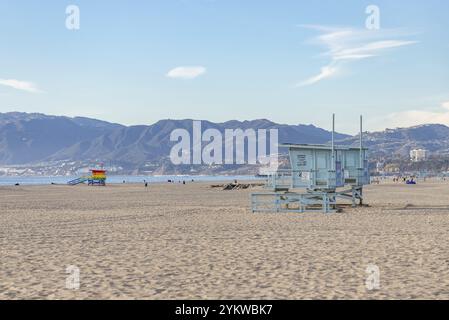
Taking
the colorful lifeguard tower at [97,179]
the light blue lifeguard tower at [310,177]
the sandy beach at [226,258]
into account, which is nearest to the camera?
the sandy beach at [226,258]

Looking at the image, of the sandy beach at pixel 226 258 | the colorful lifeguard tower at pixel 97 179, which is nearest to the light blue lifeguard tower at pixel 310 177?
the sandy beach at pixel 226 258

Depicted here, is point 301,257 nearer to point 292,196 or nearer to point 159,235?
point 159,235

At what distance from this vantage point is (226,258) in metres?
13.2

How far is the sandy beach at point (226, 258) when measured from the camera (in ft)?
31.9

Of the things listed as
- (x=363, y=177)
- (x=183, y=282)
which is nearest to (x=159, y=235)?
(x=183, y=282)

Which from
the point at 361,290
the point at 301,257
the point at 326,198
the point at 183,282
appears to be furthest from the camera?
the point at 326,198

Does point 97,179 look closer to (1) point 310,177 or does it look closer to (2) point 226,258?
(1) point 310,177

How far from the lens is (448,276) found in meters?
10.8

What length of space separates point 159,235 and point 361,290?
9643 mm

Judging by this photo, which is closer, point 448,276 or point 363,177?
point 448,276

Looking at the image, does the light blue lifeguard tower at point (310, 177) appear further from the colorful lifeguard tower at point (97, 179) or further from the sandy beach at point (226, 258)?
the colorful lifeguard tower at point (97, 179)

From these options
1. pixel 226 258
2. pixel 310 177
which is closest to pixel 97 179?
pixel 310 177

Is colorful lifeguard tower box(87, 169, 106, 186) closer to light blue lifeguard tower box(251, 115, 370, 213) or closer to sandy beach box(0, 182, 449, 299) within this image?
light blue lifeguard tower box(251, 115, 370, 213)
